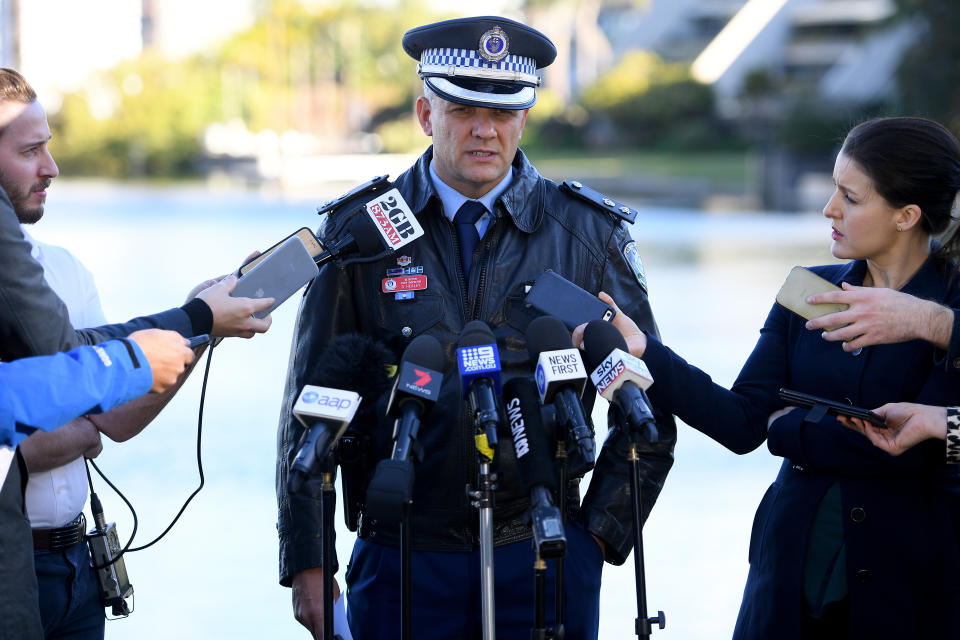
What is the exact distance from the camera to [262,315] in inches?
113

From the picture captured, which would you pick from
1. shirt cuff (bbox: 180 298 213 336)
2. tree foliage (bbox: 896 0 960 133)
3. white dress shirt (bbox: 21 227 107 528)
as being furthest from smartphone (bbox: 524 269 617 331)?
tree foliage (bbox: 896 0 960 133)

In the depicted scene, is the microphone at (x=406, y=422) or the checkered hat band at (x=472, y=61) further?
the checkered hat band at (x=472, y=61)

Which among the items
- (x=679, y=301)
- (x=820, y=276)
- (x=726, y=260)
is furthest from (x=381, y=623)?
(x=726, y=260)

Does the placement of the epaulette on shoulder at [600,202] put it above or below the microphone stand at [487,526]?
above

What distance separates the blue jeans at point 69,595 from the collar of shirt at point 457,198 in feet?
4.17

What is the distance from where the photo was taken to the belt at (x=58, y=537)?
9.25 ft

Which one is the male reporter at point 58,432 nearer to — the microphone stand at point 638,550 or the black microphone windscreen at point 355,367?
the black microphone windscreen at point 355,367

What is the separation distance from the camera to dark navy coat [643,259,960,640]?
2.73 m

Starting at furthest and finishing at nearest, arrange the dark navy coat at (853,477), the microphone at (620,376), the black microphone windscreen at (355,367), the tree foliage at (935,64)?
the tree foliage at (935,64) < the dark navy coat at (853,477) < the black microphone windscreen at (355,367) < the microphone at (620,376)

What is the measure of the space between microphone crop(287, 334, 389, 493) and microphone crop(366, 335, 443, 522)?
10 cm

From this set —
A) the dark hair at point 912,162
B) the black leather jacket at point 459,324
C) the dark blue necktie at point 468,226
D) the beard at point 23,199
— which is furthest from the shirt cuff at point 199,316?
the dark hair at point 912,162

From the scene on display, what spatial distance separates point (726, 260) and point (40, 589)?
1473 cm

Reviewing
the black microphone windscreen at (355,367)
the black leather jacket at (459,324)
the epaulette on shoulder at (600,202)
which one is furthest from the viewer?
the epaulette on shoulder at (600,202)

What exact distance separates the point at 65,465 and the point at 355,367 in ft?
2.72
